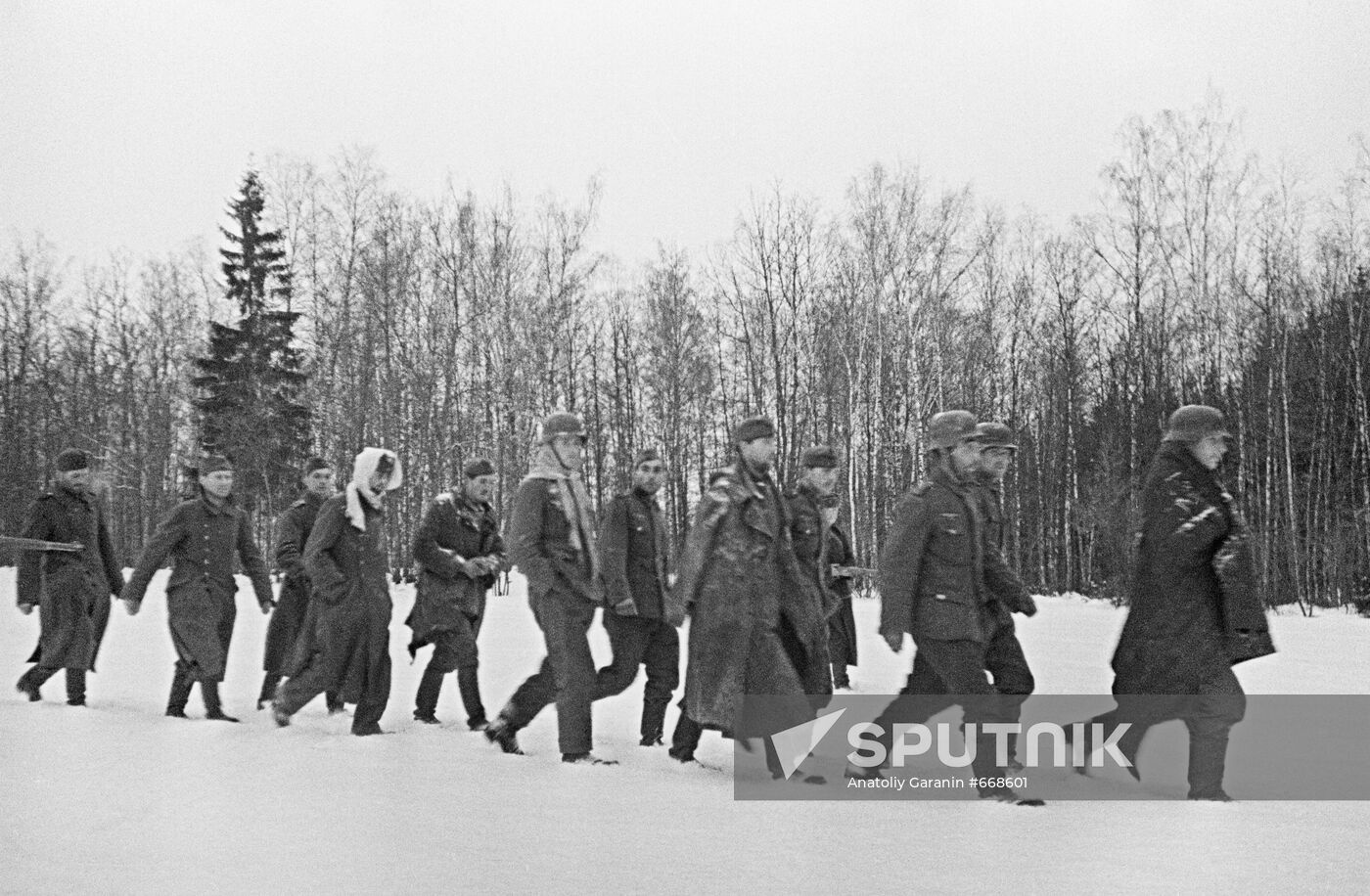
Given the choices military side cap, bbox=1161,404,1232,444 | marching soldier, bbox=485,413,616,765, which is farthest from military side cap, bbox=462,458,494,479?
military side cap, bbox=1161,404,1232,444

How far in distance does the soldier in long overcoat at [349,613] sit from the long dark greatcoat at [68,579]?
2.26 metres

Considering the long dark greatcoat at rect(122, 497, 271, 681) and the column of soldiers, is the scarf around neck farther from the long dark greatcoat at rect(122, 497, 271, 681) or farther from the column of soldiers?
the long dark greatcoat at rect(122, 497, 271, 681)

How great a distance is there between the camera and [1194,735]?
5.64 meters

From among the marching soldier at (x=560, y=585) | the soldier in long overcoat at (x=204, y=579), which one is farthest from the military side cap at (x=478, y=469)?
the marching soldier at (x=560, y=585)

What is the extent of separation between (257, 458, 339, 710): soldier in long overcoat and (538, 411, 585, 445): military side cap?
2910mm

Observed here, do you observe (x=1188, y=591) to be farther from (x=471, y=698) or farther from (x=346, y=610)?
(x=346, y=610)

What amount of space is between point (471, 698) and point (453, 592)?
678 millimetres

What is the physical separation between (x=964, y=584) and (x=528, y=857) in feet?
8.12

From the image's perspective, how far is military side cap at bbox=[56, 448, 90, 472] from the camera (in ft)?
30.9

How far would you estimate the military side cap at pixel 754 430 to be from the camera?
6195 mm

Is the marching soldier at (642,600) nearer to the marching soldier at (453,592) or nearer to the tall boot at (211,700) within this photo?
the marching soldier at (453,592)

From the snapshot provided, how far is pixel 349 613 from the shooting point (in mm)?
7414

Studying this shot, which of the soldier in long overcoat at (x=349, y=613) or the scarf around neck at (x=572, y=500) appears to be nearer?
the scarf around neck at (x=572, y=500)

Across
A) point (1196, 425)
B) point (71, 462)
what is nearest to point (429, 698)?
point (71, 462)
